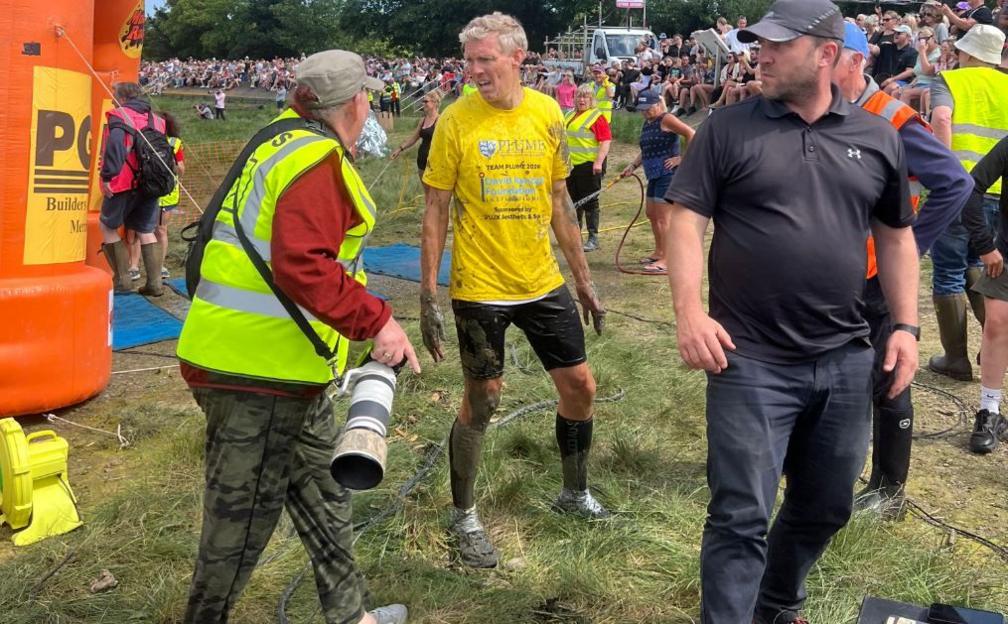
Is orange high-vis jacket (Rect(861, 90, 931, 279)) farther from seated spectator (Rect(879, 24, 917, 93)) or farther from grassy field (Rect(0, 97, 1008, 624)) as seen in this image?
seated spectator (Rect(879, 24, 917, 93))

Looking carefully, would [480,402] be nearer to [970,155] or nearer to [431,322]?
[431,322]

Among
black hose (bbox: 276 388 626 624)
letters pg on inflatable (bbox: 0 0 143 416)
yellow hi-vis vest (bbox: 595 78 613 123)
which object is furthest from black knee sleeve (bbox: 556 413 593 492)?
yellow hi-vis vest (bbox: 595 78 613 123)

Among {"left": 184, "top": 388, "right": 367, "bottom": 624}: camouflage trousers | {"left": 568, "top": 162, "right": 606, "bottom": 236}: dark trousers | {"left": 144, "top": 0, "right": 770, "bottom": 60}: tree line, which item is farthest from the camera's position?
{"left": 144, "top": 0, "right": 770, "bottom": 60}: tree line

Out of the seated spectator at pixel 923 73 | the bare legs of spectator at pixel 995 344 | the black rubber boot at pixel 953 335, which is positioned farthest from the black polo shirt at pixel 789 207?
the seated spectator at pixel 923 73

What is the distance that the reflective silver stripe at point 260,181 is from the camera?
2.45 metres

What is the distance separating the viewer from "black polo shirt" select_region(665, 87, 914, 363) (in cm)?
268

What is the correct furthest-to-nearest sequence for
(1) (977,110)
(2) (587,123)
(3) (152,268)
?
1. (2) (587,123)
2. (3) (152,268)
3. (1) (977,110)

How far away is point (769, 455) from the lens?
8.87 ft

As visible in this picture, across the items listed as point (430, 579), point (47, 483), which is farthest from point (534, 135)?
point (47, 483)

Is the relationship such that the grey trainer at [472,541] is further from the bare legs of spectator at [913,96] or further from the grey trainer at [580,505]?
the bare legs of spectator at [913,96]

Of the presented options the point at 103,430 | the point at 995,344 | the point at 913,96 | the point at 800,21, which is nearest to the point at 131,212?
the point at 103,430

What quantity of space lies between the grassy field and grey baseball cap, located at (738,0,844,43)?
6.34ft

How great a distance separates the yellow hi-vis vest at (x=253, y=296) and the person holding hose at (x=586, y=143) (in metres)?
7.16

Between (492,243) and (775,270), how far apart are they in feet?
4.20
